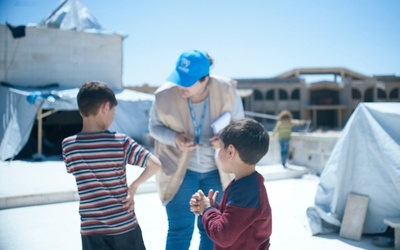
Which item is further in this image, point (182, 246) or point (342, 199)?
point (342, 199)

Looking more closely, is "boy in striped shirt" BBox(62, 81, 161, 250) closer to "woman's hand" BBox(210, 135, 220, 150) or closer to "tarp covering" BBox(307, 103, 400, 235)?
"woman's hand" BBox(210, 135, 220, 150)

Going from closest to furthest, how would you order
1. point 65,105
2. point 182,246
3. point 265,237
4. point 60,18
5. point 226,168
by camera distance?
1. point 265,237
2. point 226,168
3. point 182,246
4. point 65,105
5. point 60,18

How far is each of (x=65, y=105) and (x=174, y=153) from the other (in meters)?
9.26

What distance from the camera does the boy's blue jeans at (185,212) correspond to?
2189 mm

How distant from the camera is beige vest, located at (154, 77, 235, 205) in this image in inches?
90.4

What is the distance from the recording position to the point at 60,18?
13914mm

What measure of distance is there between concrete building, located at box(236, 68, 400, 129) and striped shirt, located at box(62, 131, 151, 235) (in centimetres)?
2859

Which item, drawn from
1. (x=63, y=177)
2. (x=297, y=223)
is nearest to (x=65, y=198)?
(x=63, y=177)

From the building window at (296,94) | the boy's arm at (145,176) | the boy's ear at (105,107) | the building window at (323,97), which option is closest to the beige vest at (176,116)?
the boy's arm at (145,176)

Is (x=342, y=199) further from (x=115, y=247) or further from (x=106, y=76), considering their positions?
(x=106, y=76)

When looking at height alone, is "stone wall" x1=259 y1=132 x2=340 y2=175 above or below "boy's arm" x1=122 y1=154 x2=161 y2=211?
below

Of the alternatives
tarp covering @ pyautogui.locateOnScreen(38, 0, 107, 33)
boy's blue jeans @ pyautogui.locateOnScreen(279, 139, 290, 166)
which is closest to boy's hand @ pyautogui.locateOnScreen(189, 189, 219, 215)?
boy's blue jeans @ pyautogui.locateOnScreen(279, 139, 290, 166)

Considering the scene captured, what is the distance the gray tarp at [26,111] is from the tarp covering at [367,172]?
8.71 meters

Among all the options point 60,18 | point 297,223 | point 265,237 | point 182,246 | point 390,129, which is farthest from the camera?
point 60,18
